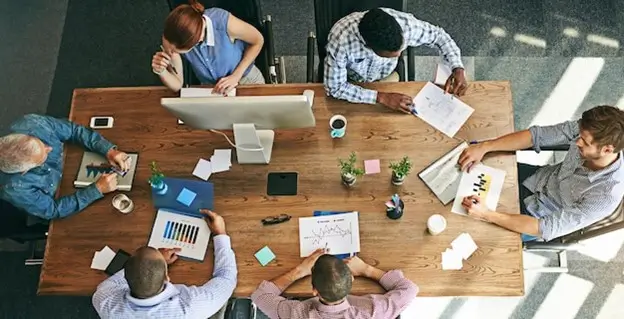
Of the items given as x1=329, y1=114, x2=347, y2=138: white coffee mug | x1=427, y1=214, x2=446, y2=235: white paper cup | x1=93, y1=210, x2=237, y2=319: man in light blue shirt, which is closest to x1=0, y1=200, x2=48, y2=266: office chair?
x1=93, y1=210, x2=237, y2=319: man in light blue shirt

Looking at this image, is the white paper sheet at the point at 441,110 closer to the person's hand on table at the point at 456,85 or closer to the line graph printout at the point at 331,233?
the person's hand on table at the point at 456,85

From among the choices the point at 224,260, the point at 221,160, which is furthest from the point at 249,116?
the point at 224,260

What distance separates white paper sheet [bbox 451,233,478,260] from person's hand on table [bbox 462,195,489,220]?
0.09 metres

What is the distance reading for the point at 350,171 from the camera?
97.1 inches

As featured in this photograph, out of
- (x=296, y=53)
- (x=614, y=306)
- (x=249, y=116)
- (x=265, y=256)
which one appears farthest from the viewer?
(x=296, y=53)

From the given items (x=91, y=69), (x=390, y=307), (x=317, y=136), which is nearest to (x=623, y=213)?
(x=390, y=307)

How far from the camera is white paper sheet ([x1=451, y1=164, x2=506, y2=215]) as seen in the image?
97.6 inches

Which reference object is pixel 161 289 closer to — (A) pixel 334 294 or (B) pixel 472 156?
(A) pixel 334 294

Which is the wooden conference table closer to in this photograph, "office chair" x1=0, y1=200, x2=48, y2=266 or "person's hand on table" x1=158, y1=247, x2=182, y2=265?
"person's hand on table" x1=158, y1=247, x2=182, y2=265

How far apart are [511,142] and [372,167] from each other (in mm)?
596

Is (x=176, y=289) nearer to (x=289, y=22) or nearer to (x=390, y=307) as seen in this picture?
(x=390, y=307)

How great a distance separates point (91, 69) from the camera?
3889mm

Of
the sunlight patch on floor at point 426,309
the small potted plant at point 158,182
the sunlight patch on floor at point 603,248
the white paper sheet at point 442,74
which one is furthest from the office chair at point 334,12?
the sunlight patch on floor at point 603,248

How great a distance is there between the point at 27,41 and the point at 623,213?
3.68 m
